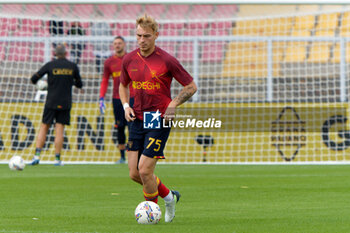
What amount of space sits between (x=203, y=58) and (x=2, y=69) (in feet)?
14.4

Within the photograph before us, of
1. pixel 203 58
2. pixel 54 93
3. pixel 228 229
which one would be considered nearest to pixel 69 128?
pixel 54 93

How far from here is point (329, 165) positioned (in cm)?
1358

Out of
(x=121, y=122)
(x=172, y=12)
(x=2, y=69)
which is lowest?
(x=121, y=122)

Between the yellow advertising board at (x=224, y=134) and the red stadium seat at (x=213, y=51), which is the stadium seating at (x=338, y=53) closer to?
the yellow advertising board at (x=224, y=134)

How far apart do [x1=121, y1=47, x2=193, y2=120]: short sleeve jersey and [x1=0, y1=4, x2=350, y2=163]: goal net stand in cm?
736

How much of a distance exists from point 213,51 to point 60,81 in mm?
4456

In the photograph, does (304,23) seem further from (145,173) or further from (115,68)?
(145,173)

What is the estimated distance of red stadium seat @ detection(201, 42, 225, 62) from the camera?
52.7ft

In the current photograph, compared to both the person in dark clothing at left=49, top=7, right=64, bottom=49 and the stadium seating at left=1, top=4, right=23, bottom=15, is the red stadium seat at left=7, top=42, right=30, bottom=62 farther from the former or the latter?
the stadium seating at left=1, top=4, right=23, bottom=15

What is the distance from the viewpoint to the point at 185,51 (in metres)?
16.0

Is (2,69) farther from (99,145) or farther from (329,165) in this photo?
(329,165)

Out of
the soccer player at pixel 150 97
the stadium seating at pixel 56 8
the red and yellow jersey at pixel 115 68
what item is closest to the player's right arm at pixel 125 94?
the soccer player at pixel 150 97

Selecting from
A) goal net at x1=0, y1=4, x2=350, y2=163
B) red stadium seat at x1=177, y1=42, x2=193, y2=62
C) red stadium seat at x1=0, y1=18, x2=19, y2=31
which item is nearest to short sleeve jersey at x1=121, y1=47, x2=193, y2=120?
goal net at x1=0, y1=4, x2=350, y2=163

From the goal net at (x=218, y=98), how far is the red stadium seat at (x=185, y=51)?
0.03m
